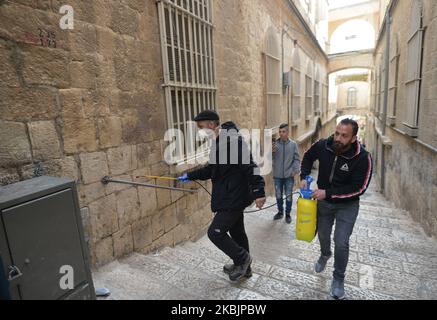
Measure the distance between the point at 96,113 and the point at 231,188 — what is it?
1476 millimetres

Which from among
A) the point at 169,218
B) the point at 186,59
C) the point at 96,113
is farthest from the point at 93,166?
the point at 186,59

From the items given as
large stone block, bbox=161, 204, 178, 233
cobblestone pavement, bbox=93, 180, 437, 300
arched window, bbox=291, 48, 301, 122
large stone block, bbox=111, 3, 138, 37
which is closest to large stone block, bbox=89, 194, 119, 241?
cobblestone pavement, bbox=93, 180, 437, 300

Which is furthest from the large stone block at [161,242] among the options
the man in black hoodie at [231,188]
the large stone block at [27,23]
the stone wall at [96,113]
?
the large stone block at [27,23]

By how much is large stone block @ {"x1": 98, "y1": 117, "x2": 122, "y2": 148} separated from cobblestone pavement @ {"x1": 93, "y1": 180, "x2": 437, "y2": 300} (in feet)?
4.01

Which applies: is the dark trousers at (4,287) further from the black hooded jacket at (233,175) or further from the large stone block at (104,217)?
the black hooded jacket at (233,175)

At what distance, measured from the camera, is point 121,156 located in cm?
290

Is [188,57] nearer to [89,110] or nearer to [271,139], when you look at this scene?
[89,110]

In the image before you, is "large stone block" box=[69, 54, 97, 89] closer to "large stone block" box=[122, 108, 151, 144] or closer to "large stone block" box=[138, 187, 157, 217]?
"large stone block" box=[122, 108, 151, 144]

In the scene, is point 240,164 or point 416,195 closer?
point 240,164

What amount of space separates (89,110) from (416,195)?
5731 mm

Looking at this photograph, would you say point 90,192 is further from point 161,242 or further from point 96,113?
point 161,242

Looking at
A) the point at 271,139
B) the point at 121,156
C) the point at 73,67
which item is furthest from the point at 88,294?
the point at 271,139
